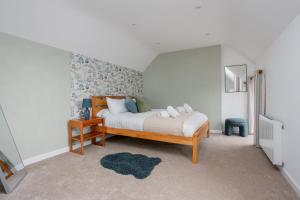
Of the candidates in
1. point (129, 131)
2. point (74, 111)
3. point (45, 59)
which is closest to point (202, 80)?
point (129, 131)

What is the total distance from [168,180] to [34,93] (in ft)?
8.57

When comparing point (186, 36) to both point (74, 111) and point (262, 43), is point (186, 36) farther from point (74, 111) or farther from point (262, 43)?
point (74, 111)

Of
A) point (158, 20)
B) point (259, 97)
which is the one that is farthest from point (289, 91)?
point (158, 20)

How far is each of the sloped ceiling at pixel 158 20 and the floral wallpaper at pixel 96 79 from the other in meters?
0.26

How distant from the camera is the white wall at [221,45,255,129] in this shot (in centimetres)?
447

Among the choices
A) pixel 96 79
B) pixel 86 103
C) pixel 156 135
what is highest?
pixel 96 79

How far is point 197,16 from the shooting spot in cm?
288

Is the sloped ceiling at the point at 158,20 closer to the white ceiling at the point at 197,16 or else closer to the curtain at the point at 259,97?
the white ceiling at the point at 197,16

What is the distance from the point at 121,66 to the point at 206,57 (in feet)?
8.61

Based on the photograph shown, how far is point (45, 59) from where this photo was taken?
9.43 feet

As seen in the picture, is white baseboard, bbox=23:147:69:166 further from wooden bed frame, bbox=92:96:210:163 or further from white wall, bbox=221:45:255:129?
white wall, bbox=221:45:255:129

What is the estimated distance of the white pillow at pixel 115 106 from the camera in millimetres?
3812

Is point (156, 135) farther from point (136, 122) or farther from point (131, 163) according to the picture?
point (131, 163)

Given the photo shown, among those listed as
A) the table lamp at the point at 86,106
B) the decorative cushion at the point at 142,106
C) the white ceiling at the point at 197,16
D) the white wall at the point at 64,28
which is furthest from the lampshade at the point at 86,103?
the white ceiling at the point at 197,16
